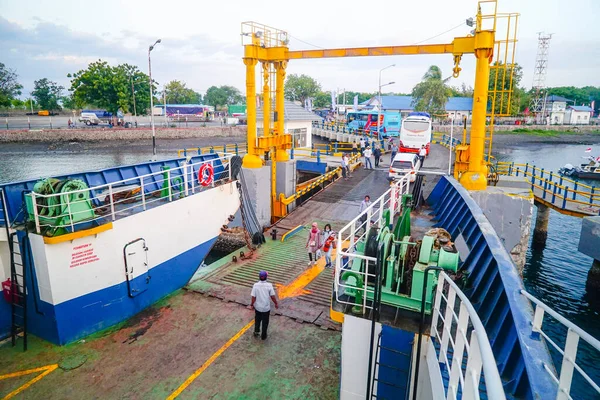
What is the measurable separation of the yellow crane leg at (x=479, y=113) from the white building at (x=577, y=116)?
106129mm

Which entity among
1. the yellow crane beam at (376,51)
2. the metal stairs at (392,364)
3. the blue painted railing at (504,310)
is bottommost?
the metal stairs at (392,364)

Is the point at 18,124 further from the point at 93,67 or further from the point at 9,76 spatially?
the point at 9,76

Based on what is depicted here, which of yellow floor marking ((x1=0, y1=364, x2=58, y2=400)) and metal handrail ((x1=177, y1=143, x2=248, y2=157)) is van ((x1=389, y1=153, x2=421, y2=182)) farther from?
yellow floor marking ((x1=0, y1=364, x2=58, y2=400))

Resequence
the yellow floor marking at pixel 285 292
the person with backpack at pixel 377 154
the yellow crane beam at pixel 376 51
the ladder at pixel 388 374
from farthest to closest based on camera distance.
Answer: the person with backpack at pixel 377 154
the yellow crane beam at pixel 376 51
the yellow floor marking at pixel 285 292
the ladder at pixel 388 374

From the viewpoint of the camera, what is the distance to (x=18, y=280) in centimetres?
816

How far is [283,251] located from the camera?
13.1 metres

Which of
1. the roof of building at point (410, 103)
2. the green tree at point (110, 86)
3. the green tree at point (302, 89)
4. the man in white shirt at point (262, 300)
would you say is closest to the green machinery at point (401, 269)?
the man in white shirt at point (262, 300)

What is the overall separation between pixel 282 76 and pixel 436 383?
15498mm

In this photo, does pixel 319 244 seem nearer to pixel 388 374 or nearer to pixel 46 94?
pixel 388 374

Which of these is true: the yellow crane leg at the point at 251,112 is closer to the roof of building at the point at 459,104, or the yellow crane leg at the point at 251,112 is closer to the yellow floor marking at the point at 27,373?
the yellow floor marking at the point at 27,373

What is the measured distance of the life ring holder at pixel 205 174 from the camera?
37.2 feet

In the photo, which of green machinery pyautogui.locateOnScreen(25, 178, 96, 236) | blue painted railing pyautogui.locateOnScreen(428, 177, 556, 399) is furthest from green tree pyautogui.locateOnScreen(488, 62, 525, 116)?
green machinery pyautogui.locateOnScreen(25, 178, 96, 236)

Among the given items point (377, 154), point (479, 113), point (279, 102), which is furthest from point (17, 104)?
point (479, 113)

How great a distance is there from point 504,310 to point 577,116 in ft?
387
